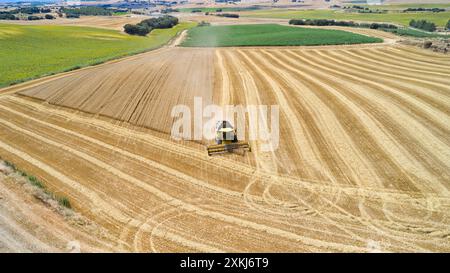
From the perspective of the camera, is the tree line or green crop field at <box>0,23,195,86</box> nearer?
green crop field at <box>0,23,195,86</box>

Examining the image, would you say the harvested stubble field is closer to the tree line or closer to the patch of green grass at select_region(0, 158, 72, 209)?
the patch of green grass at select_region(0, 158, 72, 209)

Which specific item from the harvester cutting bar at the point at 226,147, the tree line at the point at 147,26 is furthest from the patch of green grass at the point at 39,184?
the tree line at the point at 147,26

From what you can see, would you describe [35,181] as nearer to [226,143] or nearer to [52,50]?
[226,143]

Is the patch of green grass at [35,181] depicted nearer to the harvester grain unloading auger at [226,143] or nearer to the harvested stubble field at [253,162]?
the harvested stubble field at [253,162]

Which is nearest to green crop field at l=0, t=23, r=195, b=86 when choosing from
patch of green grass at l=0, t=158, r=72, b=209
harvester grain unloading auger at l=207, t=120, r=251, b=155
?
patch of green grass at l=0, t=158, r=72, b=209

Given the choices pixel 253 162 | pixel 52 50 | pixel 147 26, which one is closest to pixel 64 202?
pixel 253 162
